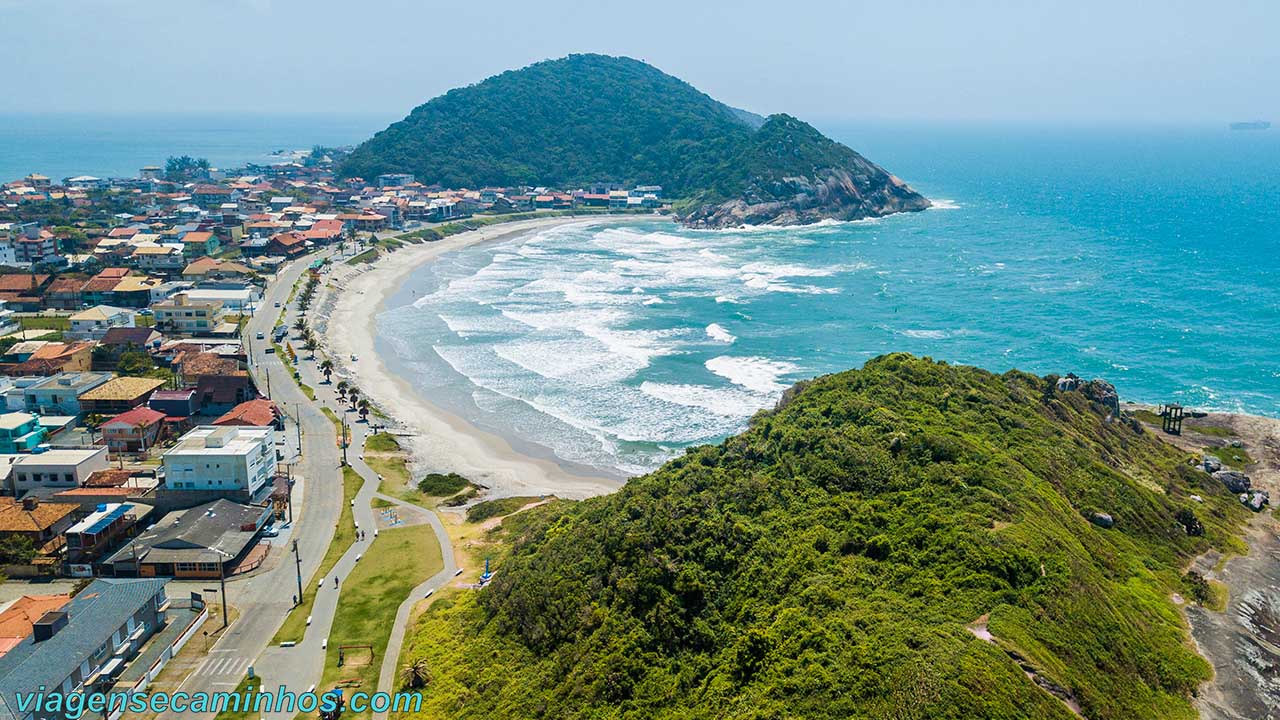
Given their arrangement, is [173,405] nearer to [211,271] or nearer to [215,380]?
[215,380]

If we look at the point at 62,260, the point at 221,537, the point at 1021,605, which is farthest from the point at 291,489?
the point at 62,260

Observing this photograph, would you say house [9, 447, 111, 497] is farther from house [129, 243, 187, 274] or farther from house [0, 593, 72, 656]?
house [129, 243, 187, 274]

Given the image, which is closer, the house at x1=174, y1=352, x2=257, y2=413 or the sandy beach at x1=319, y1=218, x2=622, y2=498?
the sandy beach at x1=319, y1=218, x2=622, y2=498

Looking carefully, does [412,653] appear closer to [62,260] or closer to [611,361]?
[611,361]

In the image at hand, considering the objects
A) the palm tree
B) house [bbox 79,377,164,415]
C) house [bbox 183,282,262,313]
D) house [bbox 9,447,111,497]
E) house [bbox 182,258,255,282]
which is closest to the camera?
the palm tree

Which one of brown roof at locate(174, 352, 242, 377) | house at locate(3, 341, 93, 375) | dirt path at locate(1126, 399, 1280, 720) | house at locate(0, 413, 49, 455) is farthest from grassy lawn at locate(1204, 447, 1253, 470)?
house at locate(3, 341, 93, 375)

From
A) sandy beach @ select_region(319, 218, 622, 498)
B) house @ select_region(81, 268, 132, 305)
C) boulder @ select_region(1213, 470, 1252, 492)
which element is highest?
house @ select_region(81, 268, 132, 305)
